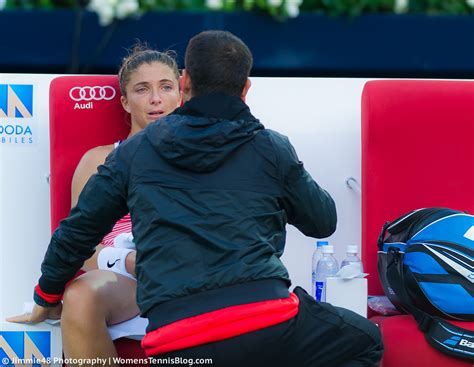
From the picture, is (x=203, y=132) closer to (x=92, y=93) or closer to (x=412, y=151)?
(x=92, y=93)

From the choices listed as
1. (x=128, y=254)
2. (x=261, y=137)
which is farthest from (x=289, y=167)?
(x=128, y=254)

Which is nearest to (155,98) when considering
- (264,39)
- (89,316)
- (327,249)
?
(327,249)

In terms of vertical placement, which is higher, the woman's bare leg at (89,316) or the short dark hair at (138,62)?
the short dark hair at (138,62)

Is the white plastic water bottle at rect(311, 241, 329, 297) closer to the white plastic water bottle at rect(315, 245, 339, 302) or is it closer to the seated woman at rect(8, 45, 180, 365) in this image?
the white plastic water bottle at rect(315, 245, 339, 302)

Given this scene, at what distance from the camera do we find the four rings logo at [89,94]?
3669mm

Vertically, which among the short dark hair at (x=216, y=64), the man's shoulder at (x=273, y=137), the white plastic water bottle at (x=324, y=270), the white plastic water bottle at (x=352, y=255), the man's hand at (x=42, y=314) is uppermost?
the short dark hair at (x=216, y=64)

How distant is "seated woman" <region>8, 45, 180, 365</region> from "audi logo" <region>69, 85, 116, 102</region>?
0.08m

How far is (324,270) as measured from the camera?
140 inches

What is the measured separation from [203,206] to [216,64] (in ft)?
1.28

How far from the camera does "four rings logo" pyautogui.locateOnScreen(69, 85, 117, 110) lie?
3.67m

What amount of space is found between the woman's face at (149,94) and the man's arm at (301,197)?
0.94m

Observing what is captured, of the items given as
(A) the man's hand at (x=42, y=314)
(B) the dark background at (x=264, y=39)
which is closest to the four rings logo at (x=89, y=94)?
(A) the man's hand at (x=42, y=314)

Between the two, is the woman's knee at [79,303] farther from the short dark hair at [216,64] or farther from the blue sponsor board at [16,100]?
the blue sponsor board at [16,100]

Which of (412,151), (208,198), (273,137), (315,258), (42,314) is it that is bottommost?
(42,314)
